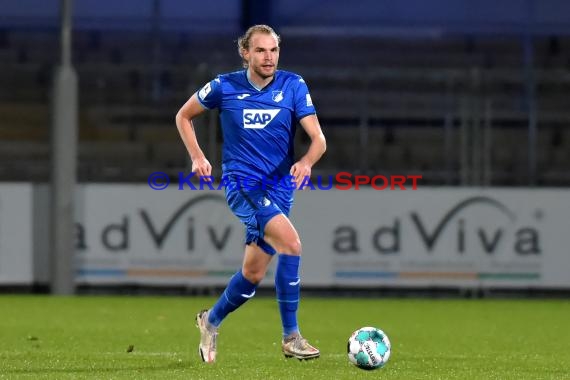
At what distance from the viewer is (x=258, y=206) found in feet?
26.4

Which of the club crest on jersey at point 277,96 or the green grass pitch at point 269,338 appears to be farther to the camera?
the club crest on jersey at point 277,96

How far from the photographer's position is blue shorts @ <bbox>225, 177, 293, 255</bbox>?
8.02m

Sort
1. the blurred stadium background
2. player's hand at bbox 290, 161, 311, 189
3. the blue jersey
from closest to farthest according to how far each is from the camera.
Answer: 1. player's hand at bbox 290, 161, 311, 189
2. the blue jersey
3. the blurred stadium background

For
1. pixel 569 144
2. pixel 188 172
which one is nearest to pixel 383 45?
pixel 569 144

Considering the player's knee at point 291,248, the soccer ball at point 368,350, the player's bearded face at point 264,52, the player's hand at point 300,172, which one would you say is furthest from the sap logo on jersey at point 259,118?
the soccer ball at point 368,350

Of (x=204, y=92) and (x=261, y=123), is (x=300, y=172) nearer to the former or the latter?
(x=261, y=123)

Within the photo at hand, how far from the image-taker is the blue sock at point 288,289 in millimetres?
8016

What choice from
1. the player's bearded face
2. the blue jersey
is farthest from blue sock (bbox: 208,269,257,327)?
the player's bearded face

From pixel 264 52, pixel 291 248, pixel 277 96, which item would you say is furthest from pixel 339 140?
pixel 291 248

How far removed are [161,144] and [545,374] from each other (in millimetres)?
13260

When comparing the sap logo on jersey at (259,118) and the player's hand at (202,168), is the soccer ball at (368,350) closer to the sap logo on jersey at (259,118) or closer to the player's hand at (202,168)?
the player's hand at (202,168)

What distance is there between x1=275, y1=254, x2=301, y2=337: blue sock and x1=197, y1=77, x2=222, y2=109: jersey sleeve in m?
1.04

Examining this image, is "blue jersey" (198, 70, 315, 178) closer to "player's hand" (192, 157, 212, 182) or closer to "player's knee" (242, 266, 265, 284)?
"player's hand" (192, 157, 212, 182)

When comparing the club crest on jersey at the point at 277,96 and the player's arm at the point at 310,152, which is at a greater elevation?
the club crest on jersey at the point at 277,96
